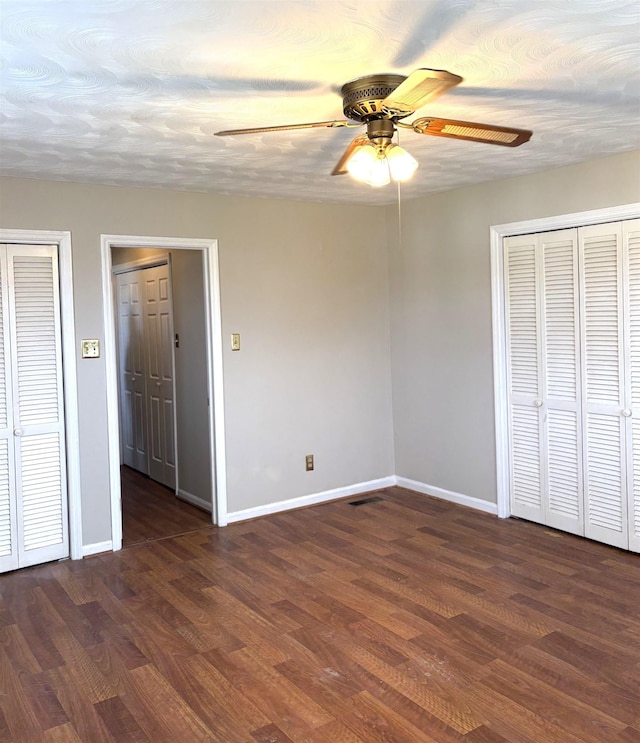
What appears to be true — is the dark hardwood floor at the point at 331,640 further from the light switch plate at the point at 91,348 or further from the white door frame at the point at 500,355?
the light switch plate at the point at 91,348

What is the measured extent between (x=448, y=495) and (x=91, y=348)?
2.84 m

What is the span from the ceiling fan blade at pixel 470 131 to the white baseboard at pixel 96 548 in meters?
3.19

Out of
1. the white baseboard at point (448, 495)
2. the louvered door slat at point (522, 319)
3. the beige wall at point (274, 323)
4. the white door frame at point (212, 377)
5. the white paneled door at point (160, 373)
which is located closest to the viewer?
the beige wall at point (274, 323)

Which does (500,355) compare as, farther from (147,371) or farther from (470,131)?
(147,371)

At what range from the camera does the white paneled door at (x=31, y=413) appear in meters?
3.88

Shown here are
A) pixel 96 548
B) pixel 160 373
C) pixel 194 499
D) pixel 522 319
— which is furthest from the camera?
pixel 160 373

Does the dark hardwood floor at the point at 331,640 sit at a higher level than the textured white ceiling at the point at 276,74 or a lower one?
lower

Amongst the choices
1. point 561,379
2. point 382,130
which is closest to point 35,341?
point 382,130

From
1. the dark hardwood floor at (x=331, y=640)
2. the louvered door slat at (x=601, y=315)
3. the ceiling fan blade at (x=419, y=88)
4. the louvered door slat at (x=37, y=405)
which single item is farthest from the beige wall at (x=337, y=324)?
the ceiling fan blade at (x=419, y=88)

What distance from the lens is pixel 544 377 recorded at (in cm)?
436

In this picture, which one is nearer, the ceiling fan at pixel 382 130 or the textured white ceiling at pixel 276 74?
the textured white ceiling at pixel 276 74

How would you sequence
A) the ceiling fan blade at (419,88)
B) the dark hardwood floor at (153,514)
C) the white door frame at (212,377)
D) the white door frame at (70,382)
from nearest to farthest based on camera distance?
the ceiling fan blade at (419,88), the white door frame at (70,382), the white door frame at (212,377), the dark hardwood floor at (153,514)

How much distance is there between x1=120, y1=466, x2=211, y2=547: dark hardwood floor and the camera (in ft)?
15.1

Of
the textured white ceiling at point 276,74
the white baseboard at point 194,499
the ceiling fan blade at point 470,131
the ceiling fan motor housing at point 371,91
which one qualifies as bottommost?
the white baseboard at point 194,499
